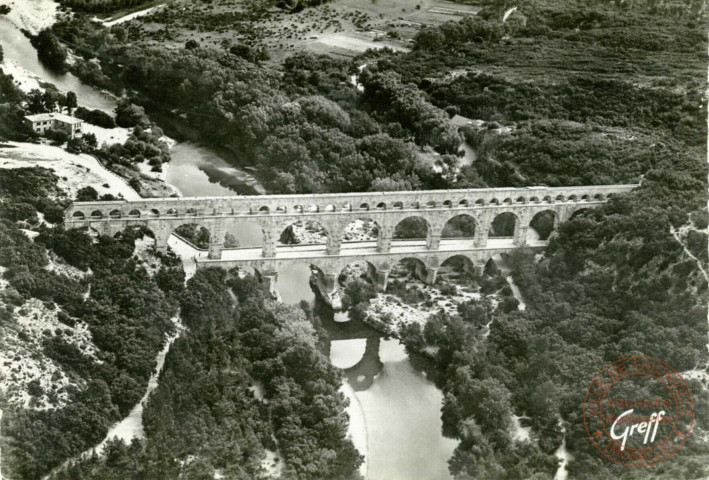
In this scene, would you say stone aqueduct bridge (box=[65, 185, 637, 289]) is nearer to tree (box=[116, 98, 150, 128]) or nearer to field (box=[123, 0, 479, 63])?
tree (box=[116, 98, 150, 128])

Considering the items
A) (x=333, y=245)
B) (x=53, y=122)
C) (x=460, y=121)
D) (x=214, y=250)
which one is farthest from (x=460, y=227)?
(x=53, y=122)

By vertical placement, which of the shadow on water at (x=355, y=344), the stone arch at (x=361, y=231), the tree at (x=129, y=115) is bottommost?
the shadow on water at (x=355, y=344)

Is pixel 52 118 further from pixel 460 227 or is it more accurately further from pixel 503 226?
pixel 503 226

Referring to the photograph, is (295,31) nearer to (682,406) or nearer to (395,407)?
(395,407)

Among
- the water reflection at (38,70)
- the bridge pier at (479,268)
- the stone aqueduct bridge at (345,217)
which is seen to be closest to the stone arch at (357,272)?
the stone aqueduct bridge at (345,217)

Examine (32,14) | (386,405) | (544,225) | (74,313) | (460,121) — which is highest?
(32,14)

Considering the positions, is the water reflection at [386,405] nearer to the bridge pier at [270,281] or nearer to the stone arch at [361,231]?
the bridge pier at [270,281]
